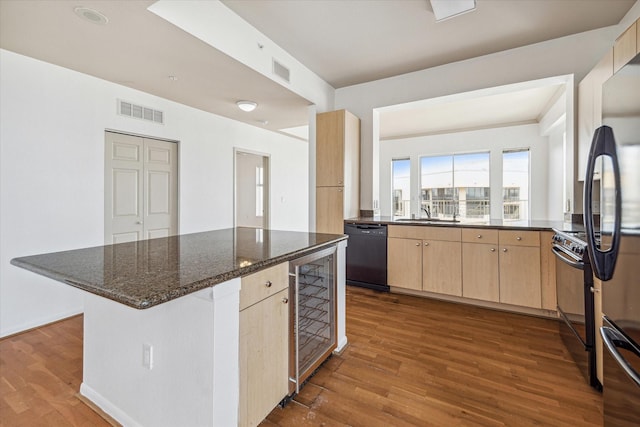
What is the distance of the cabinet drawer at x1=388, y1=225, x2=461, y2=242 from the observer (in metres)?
3.22

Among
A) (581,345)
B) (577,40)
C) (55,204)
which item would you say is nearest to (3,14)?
(55,204)

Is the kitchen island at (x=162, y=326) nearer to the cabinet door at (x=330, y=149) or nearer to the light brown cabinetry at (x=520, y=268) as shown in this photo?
the cabinet door at (x=330, y=149)

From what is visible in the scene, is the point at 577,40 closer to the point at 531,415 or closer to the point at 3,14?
the point at 531,415

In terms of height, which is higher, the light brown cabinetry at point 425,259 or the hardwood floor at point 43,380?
the light brown cabinetry at point 425,259

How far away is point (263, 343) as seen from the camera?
1454 mm

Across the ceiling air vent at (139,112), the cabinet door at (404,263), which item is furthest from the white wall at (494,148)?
the ceiling air vent at (139,112)

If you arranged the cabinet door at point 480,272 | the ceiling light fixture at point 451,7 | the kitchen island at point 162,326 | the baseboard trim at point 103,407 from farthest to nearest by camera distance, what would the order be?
1. the cabinet door at point 480,272
2. the ceiling light fixture at point 451,7
3. the baseboard trim at point 103,407
4. the kitchen island at point 162,326

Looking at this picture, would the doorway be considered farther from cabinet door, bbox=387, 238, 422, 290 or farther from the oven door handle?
the oven door handle

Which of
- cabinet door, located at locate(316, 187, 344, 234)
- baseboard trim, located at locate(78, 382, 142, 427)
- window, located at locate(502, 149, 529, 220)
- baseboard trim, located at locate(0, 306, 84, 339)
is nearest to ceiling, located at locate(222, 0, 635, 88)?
cabinet door, located at locate(316, 187, 344, 234)

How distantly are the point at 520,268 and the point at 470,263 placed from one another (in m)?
0.44

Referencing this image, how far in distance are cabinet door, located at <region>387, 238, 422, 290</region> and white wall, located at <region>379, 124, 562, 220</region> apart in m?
3.73

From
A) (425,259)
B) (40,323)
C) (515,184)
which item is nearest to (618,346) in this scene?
(425,259)

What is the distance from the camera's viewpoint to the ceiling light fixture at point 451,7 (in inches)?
95.0

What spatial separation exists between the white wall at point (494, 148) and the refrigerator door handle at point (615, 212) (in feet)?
16.2
